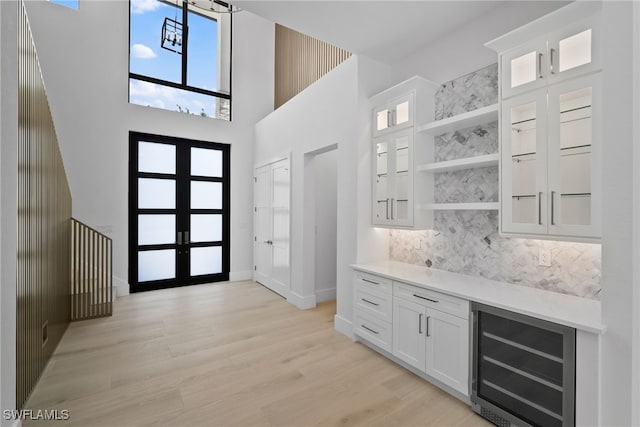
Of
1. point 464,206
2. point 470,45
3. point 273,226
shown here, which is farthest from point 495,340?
point 273,226

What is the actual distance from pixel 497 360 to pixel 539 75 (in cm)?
199

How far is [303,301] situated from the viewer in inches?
173

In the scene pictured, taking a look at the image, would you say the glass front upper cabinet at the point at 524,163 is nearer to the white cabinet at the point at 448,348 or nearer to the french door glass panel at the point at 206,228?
the white cabinet at the point at 448,348

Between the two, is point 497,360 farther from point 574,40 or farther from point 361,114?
point 361,114

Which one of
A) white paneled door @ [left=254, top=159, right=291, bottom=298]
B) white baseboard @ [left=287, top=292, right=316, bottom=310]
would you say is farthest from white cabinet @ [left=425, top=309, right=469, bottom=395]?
white paneled door @ [left=254, top=159, right=291, bottom=298]

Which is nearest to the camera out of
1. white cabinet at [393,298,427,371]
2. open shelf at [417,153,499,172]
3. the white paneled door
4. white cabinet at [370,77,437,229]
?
open shelf at [417,153,499,172]

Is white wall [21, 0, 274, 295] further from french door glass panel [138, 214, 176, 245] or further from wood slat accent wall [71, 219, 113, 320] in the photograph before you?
wood slat accent wall [71, 219, 113, 320]

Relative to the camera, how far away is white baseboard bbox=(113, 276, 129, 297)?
4992 millimetres

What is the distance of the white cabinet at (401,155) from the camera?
2.96 meters

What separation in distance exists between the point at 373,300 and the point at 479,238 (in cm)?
118

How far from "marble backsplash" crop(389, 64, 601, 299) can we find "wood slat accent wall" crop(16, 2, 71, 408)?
347 centimetres

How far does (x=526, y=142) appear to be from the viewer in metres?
2.13

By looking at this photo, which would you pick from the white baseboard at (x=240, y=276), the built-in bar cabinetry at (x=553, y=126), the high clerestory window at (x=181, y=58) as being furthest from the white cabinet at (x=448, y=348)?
the high clerestory window at (x=181, y=58)

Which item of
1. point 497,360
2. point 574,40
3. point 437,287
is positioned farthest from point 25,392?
point 574,40
